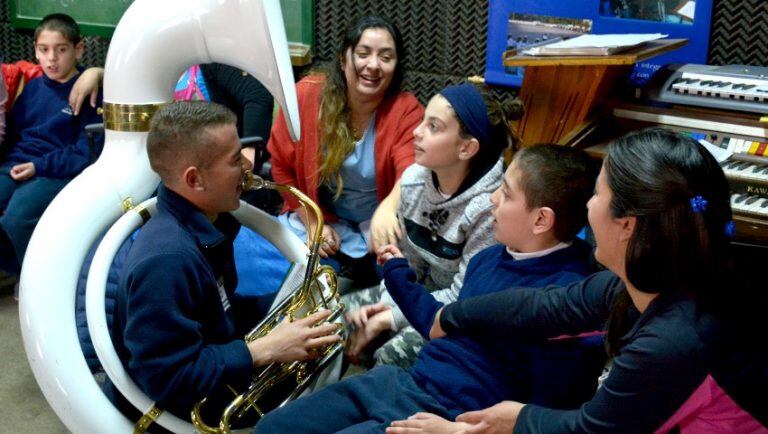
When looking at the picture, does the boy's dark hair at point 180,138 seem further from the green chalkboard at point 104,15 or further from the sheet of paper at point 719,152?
the green chalkboard at point 104,15

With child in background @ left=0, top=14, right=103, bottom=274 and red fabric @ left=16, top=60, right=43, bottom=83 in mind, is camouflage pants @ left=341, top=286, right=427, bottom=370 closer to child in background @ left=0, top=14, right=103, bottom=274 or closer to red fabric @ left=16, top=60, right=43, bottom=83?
child in background @ left=0, top=14, right=103, bottom=274

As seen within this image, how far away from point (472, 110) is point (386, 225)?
0.43 m

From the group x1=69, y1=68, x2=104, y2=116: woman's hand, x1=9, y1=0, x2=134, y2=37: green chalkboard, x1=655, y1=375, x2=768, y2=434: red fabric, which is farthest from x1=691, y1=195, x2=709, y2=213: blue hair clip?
x1=9, y1=0, x2=134, y2=37: green chalkboard

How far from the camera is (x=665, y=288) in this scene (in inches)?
56.2

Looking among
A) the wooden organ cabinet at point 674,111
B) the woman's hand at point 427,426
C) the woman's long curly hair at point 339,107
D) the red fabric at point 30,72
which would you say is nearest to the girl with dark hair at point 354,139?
the woman's long curly hair at point 339,107

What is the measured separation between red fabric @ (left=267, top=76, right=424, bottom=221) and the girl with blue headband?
33 centimetres

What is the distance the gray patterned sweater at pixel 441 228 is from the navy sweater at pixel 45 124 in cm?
150

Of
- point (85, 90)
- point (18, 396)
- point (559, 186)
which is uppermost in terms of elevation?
point (559, 186)

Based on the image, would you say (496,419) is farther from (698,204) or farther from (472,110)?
(472,110)

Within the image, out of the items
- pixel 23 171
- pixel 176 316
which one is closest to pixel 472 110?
pixel 176 316

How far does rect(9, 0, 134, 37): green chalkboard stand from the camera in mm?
4031

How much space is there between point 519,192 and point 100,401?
1066 millimetres

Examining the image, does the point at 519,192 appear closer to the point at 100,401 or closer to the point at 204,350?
the point at 204,350

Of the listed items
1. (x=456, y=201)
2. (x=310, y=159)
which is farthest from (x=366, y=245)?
(x=456, y=201)
